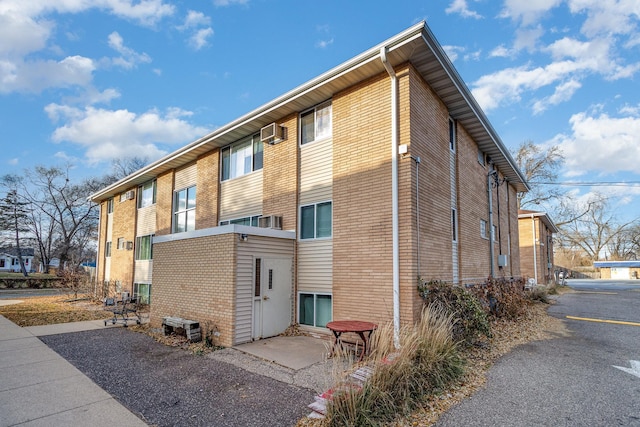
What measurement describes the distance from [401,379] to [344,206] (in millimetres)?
4509

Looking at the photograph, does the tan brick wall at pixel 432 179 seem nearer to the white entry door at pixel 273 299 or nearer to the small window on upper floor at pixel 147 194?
the white entry door at pixel 273 299

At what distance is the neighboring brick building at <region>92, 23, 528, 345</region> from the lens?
24.1ft

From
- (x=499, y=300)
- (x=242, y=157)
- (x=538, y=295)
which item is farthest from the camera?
(x=538, y=295)

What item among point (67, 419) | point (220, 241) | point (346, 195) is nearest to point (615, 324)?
point (346, 195)

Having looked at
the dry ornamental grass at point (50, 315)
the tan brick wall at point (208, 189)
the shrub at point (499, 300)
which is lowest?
the dry ornamental grass at point (50, 315)

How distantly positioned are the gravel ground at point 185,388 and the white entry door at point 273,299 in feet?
5.52

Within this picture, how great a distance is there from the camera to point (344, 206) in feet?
27.2

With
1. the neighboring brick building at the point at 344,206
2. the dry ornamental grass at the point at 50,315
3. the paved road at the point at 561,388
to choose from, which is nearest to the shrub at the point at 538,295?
the neighboring brick building at the point at 344,206

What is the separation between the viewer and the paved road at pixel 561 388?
4.19m

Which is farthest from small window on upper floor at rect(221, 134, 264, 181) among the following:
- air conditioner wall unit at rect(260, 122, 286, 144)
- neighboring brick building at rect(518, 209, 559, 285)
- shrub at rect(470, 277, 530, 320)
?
neighboring brick building at rect(518, 209, 559, 285)

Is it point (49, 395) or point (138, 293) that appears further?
point (138, 293)

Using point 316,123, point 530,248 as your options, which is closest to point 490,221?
point 316,123

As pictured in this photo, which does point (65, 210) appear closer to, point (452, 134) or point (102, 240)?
point (102, 240)

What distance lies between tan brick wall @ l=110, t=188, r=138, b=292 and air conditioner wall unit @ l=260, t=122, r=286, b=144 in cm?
1150
